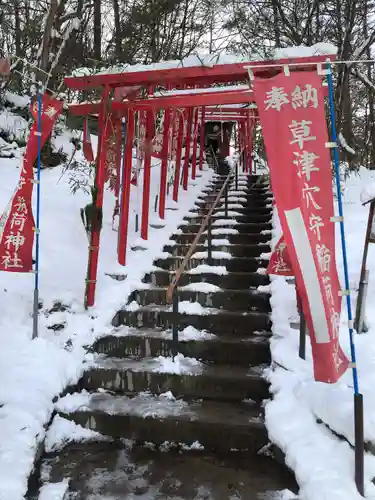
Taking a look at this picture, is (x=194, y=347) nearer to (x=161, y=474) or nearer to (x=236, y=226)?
(x=161, y=474)

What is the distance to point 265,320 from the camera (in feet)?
20.7

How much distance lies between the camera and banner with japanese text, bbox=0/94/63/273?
573cm

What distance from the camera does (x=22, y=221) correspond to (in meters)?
5.82

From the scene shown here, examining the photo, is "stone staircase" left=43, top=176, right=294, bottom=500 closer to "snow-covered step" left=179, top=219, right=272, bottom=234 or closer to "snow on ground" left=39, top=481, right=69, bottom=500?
"snow on ground" left=39, top=481, right=69, bottom=500

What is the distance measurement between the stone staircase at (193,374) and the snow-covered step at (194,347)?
1 cm

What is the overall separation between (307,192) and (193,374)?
2.67 m

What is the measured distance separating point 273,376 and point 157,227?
5.50m

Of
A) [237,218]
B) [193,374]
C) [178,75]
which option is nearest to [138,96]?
[178,75]

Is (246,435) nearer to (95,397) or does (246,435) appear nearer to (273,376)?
(273,376)

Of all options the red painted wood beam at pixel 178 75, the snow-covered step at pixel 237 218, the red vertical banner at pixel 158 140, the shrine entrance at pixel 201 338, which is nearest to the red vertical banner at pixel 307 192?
the shrine entrance at pixel 201 338

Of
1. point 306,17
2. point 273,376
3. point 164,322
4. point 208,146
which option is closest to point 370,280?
point 273,376

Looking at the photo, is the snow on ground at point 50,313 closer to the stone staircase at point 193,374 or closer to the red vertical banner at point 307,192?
the stone staircase at point 193,374

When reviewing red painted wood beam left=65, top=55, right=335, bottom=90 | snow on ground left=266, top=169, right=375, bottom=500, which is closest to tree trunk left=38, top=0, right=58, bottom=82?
red painted wood beam left=65, top=55, right=335, bottom=90

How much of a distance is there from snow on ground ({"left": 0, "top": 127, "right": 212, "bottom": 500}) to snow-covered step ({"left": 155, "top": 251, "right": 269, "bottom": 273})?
12.5 inches
